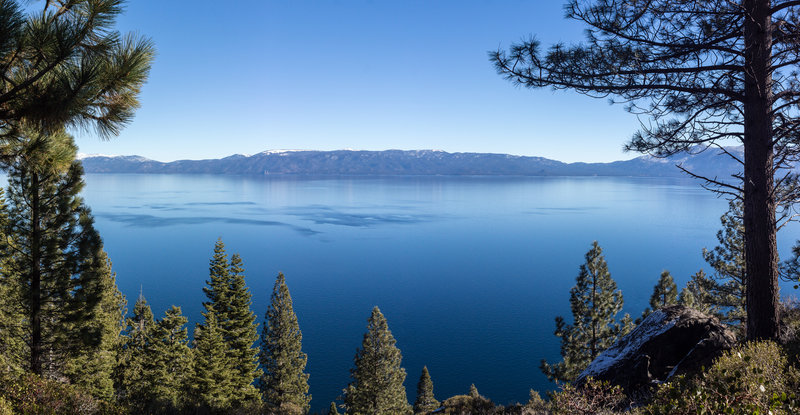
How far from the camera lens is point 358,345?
4703 centimetres

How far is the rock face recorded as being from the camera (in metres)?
7.59

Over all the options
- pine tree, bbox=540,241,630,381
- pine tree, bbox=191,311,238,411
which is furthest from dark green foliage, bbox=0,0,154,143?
pine tree, bbox=540,241,630,381

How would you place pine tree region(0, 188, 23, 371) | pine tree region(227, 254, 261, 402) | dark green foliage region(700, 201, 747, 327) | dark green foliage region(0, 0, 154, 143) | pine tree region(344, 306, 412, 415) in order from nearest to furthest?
dark green foliage region(0, 0, 154, 143)
pine tree region(0, 188, 23, 371)
dark green foliage region(700, 201, 747, 327)
pine tree region(227, 254, 261, 402)
pine tree region(344, 306, 412, 415)

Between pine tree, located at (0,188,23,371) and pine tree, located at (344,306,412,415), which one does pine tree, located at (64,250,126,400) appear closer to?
pine tree, located at (0,188,23,371)

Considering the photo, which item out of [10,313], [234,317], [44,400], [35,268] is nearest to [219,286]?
[234,317]

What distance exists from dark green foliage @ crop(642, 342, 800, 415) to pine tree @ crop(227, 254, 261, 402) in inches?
1012

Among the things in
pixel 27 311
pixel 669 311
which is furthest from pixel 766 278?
pixel 27 311

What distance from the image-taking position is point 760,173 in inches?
288

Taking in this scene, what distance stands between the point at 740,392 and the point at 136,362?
30.6 metres

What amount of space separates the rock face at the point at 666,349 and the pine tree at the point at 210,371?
20.6 m

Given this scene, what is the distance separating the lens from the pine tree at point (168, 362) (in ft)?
78.3

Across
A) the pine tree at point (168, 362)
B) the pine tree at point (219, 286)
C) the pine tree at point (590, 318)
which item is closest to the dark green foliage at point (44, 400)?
the pine tree at point (168, 362)

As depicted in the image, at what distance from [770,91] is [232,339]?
27987mm

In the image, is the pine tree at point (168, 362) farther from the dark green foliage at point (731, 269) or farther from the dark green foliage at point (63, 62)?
the dark green foliage at point (731, 269)
